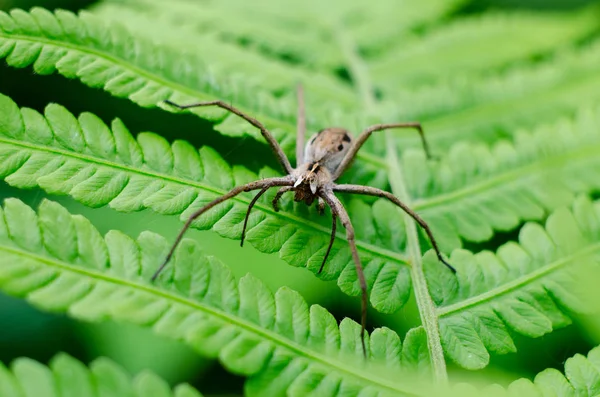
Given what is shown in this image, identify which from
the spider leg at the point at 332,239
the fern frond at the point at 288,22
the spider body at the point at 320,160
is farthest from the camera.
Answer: the fern frond at the point at 288,22

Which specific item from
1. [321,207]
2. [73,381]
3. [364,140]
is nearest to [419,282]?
[321,207]

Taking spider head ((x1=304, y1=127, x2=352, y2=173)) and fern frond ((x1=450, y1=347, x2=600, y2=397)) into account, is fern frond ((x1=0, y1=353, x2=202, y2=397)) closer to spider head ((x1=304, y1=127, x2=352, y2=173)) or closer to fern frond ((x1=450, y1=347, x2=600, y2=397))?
fern frond ((x1=450, y1=347, x2=600, y2=397))

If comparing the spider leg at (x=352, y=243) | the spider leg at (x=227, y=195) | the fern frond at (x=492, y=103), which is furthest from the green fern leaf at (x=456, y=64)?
the spider leg at (x=352, y=243)

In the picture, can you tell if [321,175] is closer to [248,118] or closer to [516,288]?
[248,118]

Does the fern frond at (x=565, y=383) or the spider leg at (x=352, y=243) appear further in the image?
the spider leg at (x=352, y=243)

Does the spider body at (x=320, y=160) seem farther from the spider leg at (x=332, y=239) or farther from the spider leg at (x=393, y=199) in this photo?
the spider leg at (x=332, y=239)
